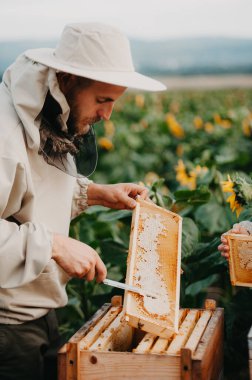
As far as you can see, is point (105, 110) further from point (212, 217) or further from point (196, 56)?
point (196, 56)

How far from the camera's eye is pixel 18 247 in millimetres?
2238

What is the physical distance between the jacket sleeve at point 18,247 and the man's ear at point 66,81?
381mm

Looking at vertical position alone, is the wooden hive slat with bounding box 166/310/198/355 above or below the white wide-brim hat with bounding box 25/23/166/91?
below

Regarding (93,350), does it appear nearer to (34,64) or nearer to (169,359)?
(169,359)

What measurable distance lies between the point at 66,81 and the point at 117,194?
625 millimetres

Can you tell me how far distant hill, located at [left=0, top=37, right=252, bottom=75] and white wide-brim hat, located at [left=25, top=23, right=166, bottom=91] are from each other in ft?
107

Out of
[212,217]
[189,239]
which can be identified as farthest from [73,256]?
[212,217]

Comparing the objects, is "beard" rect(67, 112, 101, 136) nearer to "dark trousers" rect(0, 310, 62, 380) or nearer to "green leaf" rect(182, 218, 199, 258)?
"dark trousers" rect(0, 310, 62, 380)

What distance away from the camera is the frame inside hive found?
7.77 feet

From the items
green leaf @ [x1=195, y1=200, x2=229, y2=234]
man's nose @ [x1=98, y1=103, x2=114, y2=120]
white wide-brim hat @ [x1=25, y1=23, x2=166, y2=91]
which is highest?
white wide-brim hat @ [x1=25, y1=23, x2=166, y2=91]

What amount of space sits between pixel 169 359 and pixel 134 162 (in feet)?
19.1

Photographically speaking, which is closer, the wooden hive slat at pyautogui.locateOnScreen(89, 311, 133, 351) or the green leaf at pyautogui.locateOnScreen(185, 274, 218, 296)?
the wooden hive slat at pyautogui.locateOnScreen(89, 311, 133, 351)

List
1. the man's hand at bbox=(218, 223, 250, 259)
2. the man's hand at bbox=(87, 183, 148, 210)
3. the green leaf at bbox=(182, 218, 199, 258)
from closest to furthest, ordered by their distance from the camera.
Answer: the man's hand at bbox=(218, 223, 250, 259) → the man's hand at bbox=(87, 183, 148, 210) → the green leaf at bbox=(182, 218, 199, 258)

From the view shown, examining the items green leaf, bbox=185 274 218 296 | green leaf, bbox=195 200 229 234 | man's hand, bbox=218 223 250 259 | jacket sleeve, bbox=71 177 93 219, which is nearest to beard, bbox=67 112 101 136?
jacket sleeve, bbox=71 177 93 219
